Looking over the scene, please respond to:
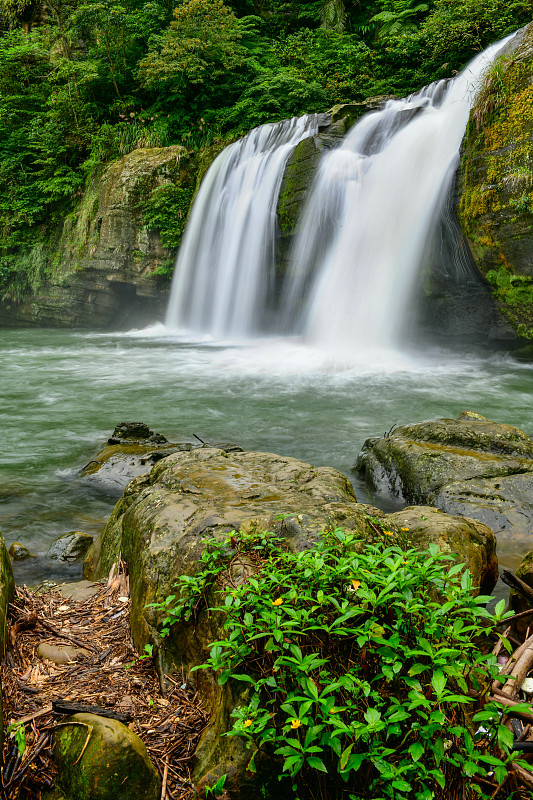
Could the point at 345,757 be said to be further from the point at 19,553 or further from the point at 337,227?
the point at 337,227

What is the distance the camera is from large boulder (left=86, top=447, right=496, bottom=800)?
1.84 m

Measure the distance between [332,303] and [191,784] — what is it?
1215cm

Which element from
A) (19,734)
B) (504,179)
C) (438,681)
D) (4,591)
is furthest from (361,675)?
(504,179)

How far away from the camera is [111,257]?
16.6 meters

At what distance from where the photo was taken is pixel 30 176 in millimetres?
18797

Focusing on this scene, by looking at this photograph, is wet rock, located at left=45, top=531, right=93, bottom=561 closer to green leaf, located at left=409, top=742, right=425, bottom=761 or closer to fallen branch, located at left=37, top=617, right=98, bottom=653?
fallen branch, located at left=37, top=617, right=98, bottom=653

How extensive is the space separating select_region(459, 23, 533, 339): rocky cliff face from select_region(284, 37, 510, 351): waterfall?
102 centimetres

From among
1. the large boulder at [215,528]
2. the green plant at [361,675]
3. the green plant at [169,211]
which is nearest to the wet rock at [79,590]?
the large boulder at [215,528]

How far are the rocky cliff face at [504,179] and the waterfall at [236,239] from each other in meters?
5.28

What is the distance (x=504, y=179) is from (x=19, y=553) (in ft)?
29.8

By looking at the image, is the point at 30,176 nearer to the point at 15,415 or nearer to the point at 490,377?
the point at 15,415

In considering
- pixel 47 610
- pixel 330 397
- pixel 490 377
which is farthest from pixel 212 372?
pixel 47 610

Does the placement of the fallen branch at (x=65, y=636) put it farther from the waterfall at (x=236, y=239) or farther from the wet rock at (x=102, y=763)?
the waterfall at (x=236, y=239)

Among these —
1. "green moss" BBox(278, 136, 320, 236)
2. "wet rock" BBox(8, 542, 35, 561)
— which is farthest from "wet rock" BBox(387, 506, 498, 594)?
"green moss" BBox(278, 136, 320, 236)
